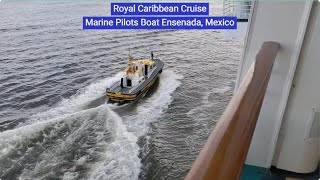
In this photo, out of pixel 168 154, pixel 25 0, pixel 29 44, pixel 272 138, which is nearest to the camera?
pixel 272 138

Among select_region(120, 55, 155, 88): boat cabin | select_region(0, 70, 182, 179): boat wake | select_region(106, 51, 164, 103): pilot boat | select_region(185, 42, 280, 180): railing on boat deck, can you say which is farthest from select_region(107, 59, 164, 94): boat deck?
select_region(185, 42, 280, 180): railing on boat deck

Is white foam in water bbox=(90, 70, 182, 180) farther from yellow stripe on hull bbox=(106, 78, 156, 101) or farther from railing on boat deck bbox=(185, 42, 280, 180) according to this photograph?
railing on boat deck bbox=(185, 42, 280, 180)

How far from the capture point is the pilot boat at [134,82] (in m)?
13.3

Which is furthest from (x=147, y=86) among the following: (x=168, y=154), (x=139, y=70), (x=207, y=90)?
(x=168, y=154)

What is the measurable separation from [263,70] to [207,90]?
13.6m

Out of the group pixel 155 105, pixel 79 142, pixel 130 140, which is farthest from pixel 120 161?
pixel 155 105

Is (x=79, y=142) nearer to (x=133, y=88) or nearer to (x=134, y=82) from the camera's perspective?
(x=133, y=88)

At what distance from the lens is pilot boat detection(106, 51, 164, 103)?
13.3 m

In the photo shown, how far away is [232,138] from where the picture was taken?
0.68 m

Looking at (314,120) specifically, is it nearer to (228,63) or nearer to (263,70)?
(263,70)

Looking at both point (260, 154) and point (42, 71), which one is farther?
point (42, 71)

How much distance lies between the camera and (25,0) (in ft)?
135

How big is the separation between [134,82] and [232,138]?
13735 mm

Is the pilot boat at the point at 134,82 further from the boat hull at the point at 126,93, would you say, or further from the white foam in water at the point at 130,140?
the white foam in water at the point at 130,140
